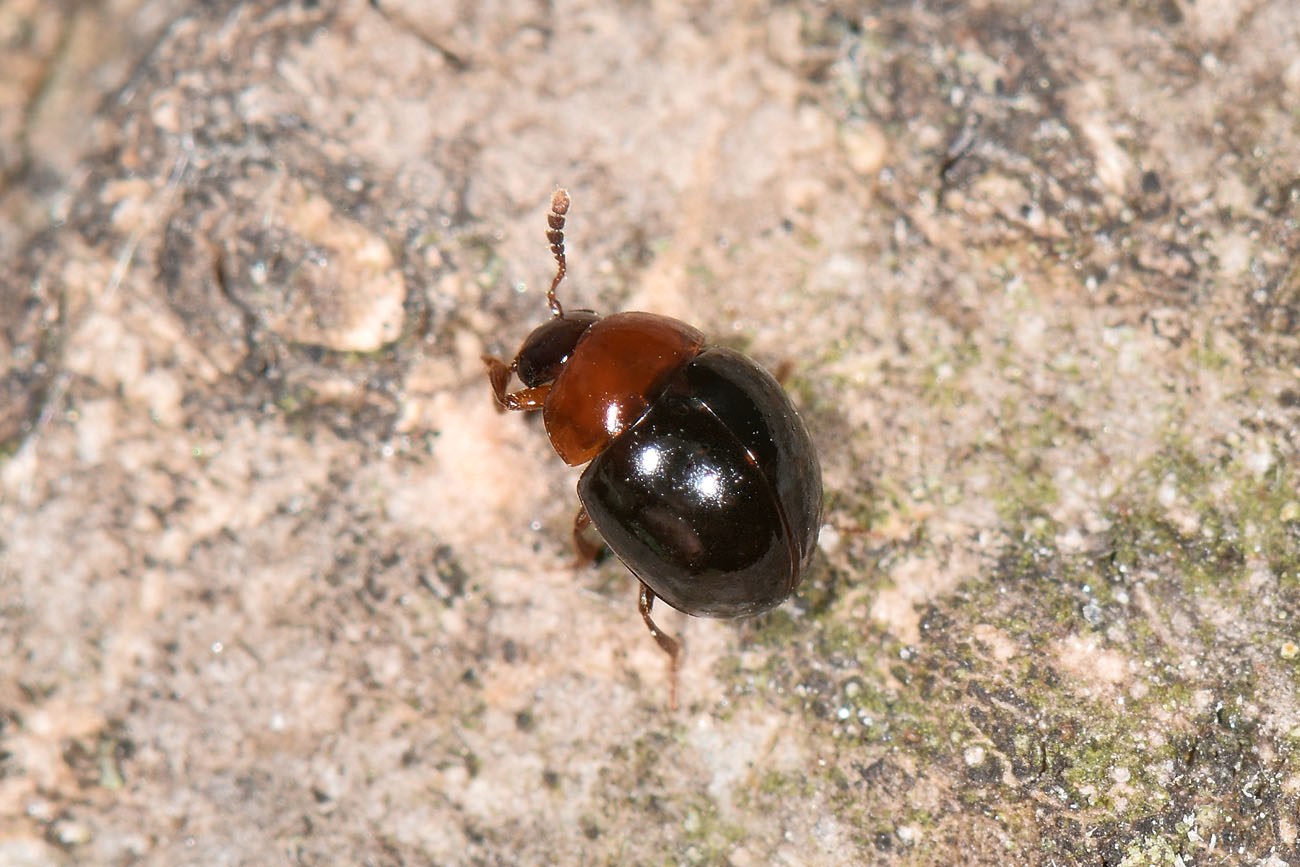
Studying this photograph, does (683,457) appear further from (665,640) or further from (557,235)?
(557,235)

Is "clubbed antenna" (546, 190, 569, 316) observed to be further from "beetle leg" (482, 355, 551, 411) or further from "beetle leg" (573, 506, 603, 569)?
"beetle leg" (573, 506, 603, 569)

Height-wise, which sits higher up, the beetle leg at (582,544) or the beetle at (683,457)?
the beetle at (683,457)

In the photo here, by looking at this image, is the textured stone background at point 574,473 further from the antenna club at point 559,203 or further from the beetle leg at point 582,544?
the antenna club at point 559,203

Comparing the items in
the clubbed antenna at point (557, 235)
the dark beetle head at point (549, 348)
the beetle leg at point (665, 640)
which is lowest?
the beetle leg at point (665, 640)

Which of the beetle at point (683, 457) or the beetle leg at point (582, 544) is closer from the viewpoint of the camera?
the beetle at point (683, 457)

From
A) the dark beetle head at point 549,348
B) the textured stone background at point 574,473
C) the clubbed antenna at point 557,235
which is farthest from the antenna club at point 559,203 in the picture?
the textured stone background at point 574,473

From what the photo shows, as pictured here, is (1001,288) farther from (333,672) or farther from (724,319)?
(333,672)

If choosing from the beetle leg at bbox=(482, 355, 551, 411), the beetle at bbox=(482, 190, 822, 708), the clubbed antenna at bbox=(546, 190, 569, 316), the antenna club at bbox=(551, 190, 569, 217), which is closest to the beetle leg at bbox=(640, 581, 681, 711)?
the beetle at bbox=(482, 190, 822, 708)

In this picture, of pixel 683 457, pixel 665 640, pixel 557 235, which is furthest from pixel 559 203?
pixel 665 640
